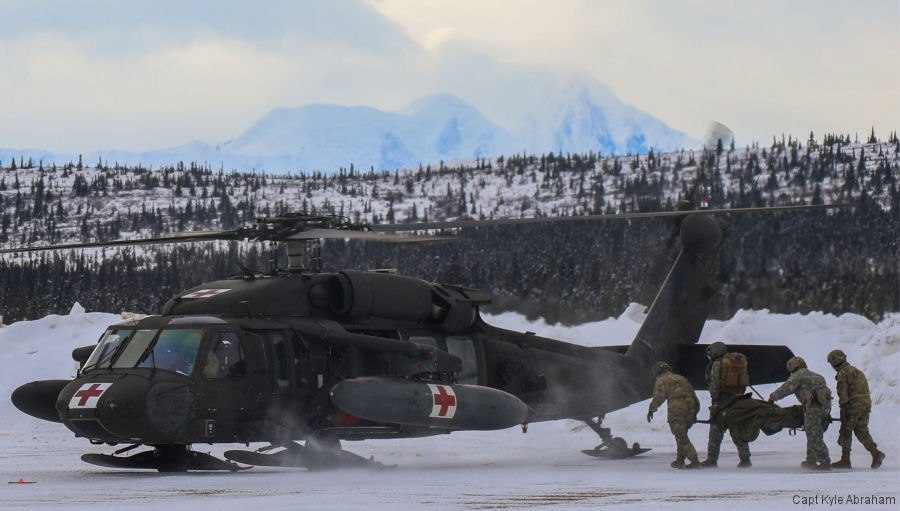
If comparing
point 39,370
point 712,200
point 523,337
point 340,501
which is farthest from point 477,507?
point 712,200

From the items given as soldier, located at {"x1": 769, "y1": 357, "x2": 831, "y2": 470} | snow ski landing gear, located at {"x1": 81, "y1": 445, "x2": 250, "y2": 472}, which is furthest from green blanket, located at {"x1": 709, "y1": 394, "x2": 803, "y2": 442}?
snow ski landing gear, located at {"x1": 81, "y1": 445, "x2": 250, "y2": 472}

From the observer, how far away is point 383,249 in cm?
9894

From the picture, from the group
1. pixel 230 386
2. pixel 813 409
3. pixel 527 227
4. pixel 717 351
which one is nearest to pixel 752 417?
pixel 813 409

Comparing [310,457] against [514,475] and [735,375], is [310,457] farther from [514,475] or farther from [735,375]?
[735,375]

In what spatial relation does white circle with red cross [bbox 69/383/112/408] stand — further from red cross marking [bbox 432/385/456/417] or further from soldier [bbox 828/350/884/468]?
soldier [bbox 828/350/884/468]

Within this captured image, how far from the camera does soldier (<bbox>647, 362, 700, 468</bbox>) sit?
16984mm

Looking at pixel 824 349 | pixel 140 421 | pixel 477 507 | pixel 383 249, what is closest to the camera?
pixel 477 507

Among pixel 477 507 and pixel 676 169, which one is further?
pixel 676 169

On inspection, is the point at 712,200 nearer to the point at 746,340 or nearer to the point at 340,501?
the point at 746,340

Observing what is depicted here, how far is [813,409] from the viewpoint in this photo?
1622 centimetres

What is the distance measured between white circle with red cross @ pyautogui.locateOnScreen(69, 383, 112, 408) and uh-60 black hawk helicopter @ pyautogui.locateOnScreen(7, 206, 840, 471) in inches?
0.7

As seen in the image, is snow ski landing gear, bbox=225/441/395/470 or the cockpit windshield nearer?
the cockpit windshield

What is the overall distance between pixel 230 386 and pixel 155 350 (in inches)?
44.5

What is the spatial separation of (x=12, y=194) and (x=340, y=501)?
16316 centimetres
